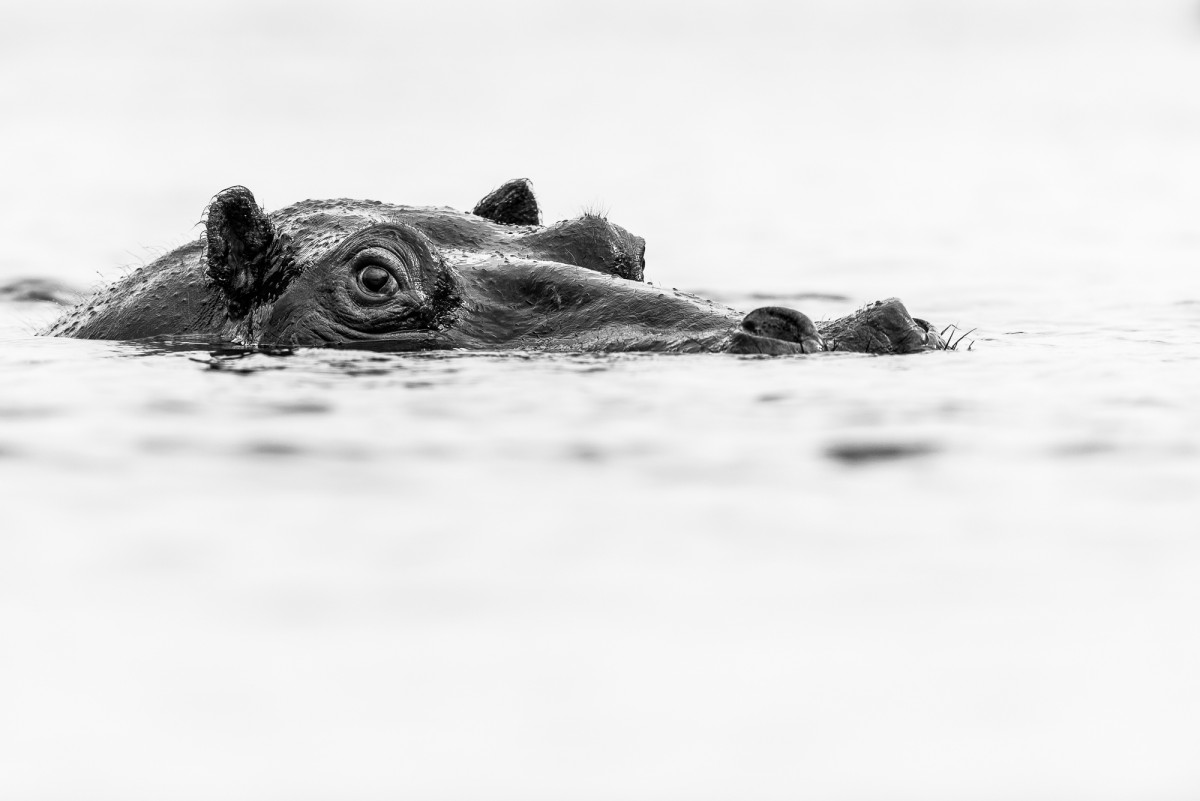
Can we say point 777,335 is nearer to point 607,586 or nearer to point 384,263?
point 384,263

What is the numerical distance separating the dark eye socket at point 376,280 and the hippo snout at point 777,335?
2.29 metres

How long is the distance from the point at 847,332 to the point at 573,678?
5364mm

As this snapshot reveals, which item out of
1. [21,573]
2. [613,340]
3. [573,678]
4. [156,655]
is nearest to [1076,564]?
[573,678]

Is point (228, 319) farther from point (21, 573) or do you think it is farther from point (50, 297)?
point (50, 297)

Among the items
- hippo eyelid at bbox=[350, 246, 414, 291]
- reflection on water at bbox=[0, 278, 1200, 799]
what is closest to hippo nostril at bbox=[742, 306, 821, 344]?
reflection on water at bbox=[0, 278, 1200, 799]

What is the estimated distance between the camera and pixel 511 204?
12234 mm

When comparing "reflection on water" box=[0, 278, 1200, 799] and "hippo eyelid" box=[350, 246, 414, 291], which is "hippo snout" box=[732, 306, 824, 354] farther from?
"hippo eyelid" box=[350, 246, 414, 291]

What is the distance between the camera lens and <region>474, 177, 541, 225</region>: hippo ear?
12.2m

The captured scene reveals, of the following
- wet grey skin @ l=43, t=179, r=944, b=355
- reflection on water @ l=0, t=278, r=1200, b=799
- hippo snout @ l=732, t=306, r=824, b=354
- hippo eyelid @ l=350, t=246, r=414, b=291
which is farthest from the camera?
hippo eyelid @ l=350, t=246, r=414, b=291

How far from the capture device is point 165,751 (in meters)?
3.71

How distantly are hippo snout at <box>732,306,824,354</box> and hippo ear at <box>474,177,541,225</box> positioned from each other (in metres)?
3.76

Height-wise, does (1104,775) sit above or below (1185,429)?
below

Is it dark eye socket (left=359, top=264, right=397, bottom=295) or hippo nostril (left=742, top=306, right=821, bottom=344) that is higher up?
dark eye socket (left=359, top=264, right=397, bottom=295)

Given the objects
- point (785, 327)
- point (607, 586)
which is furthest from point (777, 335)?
point (607, 586)
